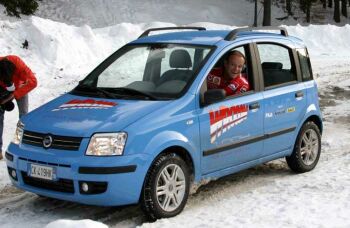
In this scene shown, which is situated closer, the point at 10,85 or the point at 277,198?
the point at 277,198

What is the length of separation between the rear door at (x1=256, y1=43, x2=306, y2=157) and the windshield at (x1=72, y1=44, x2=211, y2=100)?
927 mm

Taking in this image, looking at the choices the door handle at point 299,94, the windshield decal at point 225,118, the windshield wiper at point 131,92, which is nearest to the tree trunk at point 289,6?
the door handle at point 299,94

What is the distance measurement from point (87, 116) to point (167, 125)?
695 mm

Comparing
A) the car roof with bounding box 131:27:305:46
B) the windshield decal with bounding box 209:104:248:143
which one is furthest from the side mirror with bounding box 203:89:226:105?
the car roof with bounding box 131:27:305:46

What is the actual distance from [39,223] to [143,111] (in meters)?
1.33

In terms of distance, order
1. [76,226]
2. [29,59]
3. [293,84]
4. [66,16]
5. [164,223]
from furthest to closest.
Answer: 1. [66,16]
2. [29,59]
3. [293,84]
4. [164,223]
5. [76,226]

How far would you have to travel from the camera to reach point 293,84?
6.88 m

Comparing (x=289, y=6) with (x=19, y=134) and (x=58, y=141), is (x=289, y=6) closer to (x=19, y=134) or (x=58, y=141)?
(x=19, y=134)

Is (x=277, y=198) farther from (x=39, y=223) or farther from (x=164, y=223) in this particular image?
(x=39, y=223)

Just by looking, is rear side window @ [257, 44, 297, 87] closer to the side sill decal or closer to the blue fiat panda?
the blue fiat panda

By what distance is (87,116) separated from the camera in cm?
529

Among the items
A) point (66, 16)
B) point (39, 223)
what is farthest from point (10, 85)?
point (66, 16)

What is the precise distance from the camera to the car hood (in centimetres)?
509

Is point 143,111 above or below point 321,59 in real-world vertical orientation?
above
